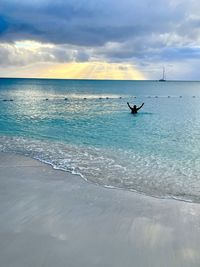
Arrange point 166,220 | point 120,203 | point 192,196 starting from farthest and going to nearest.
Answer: point 192,196
point 120,203
point 166,220

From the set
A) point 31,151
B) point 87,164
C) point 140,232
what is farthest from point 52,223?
point 31,151

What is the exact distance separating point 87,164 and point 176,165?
453 cm

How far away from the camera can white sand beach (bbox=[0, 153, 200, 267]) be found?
6445 millimetres

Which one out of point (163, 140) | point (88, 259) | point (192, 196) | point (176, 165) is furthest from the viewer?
point (163, 140)

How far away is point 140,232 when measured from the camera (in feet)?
25.3

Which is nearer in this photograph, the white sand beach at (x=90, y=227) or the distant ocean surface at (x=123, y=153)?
the white sand beach at (x=90, y=227)

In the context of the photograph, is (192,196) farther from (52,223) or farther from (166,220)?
(52,223)

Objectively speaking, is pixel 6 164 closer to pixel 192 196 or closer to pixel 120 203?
pixel 120 203

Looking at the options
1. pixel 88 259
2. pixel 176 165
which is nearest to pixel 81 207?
pixel 88 259

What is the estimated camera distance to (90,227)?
25.8 feet

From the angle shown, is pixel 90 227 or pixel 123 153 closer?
pixel 90 227

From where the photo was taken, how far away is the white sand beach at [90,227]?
21.1 ft

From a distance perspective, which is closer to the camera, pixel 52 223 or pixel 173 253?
pixel 173 253

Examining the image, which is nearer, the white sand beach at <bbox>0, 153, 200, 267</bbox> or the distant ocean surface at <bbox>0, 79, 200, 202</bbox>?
the white sand beach at <bbox>0, 153, 200, 267</bbox>
